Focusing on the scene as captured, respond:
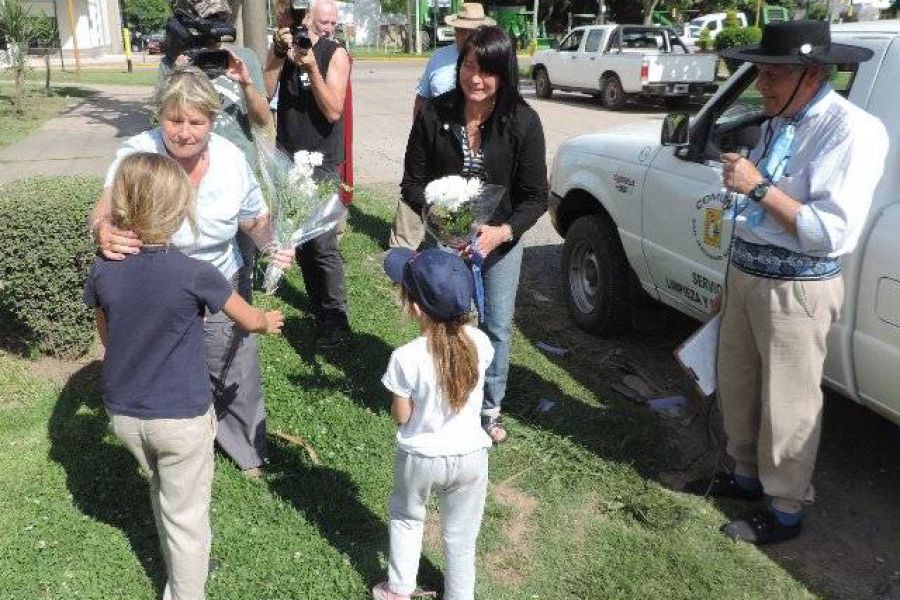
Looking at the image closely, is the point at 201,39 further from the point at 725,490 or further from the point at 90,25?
the point at 90,25

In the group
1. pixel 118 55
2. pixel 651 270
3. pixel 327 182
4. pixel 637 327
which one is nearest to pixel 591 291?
pixel 637 327

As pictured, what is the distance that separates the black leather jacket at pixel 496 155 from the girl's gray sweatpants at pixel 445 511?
1.22m

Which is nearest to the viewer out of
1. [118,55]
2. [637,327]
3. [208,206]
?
[208,206]

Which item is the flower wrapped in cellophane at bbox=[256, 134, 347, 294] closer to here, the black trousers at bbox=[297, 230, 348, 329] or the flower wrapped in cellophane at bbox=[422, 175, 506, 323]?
the flower wrapped in cellophane at bbox=[422, 175, 506, 323]

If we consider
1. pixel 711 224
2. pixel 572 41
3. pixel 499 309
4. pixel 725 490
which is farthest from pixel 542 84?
pixel 725 490

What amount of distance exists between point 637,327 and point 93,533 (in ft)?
11.2

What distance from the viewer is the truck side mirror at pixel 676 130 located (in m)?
3.68

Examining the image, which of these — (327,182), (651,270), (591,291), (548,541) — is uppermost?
(327,182)

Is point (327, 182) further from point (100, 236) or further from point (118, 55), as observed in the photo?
point (118, 55)

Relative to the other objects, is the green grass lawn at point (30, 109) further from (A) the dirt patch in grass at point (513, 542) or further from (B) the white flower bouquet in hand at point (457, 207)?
(A) the dirt patch in grass at point (513, 542)

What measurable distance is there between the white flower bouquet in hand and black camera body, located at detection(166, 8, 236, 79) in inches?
53.9

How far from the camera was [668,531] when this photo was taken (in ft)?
10.9

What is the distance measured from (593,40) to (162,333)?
18267 millimetres

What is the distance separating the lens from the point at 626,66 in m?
17.6
